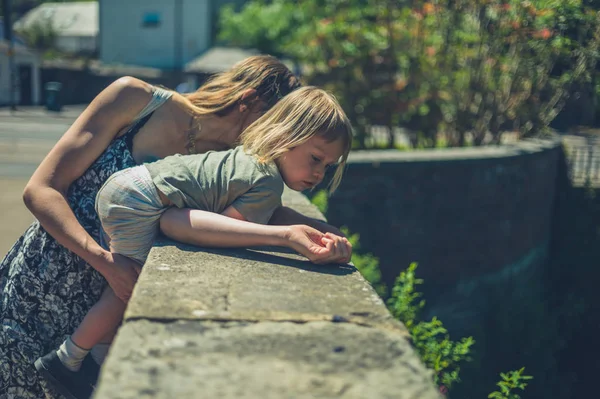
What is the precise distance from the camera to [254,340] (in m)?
1.42

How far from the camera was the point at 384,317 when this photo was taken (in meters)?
1.64

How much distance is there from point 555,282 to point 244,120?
7125 millimetres

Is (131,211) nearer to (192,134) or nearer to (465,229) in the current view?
(192,134)

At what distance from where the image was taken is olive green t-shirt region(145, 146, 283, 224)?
220cm

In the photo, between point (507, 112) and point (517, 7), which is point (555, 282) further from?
point (517, 7)

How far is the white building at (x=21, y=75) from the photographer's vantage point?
94.9 feet

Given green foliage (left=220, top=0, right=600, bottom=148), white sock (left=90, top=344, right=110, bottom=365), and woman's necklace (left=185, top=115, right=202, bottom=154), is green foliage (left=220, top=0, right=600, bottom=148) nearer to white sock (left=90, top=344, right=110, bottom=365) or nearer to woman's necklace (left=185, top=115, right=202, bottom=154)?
woman's necklace (left=185, top=115, right=202, bottom=154)

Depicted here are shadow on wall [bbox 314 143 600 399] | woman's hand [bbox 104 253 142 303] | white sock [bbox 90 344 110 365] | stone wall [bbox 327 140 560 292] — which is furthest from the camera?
stone wall [bbox 327 140 560 292]

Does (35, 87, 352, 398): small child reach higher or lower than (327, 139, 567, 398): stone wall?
higher

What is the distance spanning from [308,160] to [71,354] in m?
0.96

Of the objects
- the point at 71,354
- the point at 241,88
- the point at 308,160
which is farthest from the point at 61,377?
the point at 241,88

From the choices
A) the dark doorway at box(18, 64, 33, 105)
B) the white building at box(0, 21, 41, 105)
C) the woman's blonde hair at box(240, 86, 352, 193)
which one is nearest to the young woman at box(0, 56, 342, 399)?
the woman's blonde hair at box(240, 86, 352, 193)

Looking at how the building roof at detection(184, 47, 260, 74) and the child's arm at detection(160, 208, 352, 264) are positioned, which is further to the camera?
the building roof at detection(184, 47, 260, 74)

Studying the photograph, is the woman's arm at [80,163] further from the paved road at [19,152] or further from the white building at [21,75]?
the white building at [21,75]
